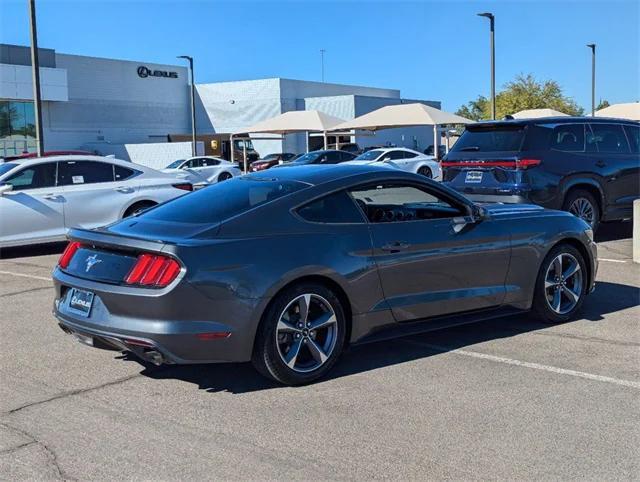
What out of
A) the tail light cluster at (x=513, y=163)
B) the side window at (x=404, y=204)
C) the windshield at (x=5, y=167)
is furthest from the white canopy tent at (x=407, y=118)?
the side window at (x=404, y=204)

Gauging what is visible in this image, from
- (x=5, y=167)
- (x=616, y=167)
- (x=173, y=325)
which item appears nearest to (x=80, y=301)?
(x=173, y=325)

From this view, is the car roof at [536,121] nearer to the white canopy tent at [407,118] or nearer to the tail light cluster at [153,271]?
the tail light cluster at [153,271]

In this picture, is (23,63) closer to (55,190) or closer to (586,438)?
(55,190)

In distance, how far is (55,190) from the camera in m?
11.2

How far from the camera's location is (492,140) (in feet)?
34.8

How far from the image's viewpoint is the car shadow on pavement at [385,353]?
5090 millimetres

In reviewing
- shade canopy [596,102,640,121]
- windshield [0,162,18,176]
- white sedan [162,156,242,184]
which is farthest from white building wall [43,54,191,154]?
windshield [0,162,18,176]

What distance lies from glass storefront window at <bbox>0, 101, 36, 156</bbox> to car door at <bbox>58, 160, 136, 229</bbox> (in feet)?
132

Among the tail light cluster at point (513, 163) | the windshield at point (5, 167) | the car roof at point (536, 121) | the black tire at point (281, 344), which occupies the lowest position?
the black tire at point (281, 344)

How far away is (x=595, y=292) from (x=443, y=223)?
3.12 m

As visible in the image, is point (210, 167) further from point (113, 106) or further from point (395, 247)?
point (113, 106)

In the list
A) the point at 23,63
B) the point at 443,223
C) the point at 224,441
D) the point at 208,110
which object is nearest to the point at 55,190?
the point at 443,223

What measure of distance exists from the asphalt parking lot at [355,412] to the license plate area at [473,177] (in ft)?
14.3

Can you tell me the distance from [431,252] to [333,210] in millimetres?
872
